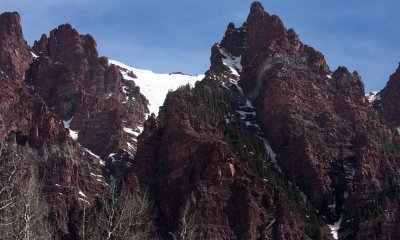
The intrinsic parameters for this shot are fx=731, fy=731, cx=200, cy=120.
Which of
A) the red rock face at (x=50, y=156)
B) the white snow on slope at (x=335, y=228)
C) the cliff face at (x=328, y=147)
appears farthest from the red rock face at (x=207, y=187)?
the red rock face at (x=50, y=156)

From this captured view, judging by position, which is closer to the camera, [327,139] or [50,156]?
[50,156]

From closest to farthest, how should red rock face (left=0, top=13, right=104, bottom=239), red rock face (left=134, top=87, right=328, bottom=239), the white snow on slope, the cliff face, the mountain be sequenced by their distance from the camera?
red rock face (left=134, top=87, right=328, bottom=239), the mountain, the white snow on slope, the cliff face, red rock face (left=0, top=13, right=104, bottom=239)

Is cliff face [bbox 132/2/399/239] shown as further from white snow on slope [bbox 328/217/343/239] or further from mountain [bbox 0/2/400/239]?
white snow on slope [bbox 328/217/343/239]

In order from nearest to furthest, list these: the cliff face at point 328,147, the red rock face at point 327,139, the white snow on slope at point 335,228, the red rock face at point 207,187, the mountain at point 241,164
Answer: the red rock face at point 207,187, the mountain at point 241,164, the white snow on slope at point 335,228, the cliff face at point 328,147, the red rock face at point 327,139

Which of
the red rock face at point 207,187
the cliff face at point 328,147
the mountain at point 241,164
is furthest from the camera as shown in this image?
the cliff face at point 328,147

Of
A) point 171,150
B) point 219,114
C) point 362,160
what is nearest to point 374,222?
point 362,160

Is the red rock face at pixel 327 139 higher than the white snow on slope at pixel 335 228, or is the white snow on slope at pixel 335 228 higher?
the red rock face at pixel 327 139

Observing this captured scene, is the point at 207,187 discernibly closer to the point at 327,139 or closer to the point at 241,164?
the point at 241,164

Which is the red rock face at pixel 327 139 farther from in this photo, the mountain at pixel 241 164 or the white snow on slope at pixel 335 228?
the white snow on slope at pixel 335 228

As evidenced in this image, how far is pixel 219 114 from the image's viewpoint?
18400cm

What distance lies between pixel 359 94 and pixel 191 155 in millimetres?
70032

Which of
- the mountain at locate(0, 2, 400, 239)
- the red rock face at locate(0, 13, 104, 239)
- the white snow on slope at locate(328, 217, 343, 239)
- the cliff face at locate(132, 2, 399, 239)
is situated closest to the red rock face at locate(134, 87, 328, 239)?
the mountain at locate(0, 2, 400, 239)

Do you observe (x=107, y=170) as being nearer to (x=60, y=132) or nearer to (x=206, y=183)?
(x=60, y=132)

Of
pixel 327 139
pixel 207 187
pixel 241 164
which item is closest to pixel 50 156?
pixel 207 187
